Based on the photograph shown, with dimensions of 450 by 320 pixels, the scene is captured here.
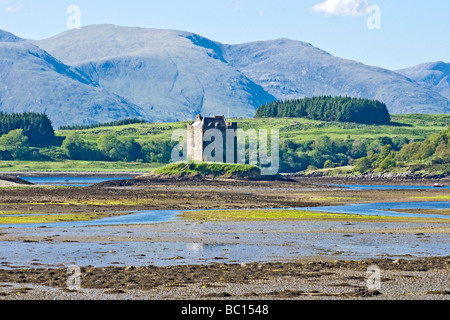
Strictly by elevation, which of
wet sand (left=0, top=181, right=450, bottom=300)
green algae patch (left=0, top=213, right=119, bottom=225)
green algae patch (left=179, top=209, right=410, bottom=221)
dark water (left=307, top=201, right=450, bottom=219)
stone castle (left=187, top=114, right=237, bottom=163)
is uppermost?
stone castle (left=187, top=114, right=237, bottom=163)

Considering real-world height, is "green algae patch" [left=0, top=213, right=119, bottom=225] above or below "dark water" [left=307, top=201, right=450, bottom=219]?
above

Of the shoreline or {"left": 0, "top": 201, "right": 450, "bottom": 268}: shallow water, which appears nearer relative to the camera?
the shoreline

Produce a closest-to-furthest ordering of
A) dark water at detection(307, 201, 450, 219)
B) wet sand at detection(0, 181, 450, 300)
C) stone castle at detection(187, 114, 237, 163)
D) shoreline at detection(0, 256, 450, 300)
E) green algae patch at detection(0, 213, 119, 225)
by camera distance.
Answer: shoreline at detection(0, 256, 450, 300) < wet sand at detection(0, 181, 450, 300) < green algae patch at detection(0, 213, 119, 225) < dark water at detection(307, 201, 450, 219) < stone castle at detection(187, 114, 237, 163)

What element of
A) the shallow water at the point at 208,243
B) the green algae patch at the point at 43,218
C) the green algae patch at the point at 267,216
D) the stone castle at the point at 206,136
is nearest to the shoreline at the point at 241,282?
the shallow water at the point at 208,243

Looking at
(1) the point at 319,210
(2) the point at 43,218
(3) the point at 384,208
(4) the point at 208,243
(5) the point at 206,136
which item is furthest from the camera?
(5) the point at 206,136

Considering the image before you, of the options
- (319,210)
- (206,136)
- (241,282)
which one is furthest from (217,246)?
(206,136)

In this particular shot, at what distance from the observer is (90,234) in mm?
55000

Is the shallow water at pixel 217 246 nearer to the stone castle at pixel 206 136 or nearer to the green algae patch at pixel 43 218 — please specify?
the green algae patch at pixel 43 218

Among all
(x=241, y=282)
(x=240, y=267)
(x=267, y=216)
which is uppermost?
(x=241, y=282)

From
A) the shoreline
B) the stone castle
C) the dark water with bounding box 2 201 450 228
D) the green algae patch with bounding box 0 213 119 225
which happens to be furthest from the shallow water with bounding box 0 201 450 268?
the stone castle

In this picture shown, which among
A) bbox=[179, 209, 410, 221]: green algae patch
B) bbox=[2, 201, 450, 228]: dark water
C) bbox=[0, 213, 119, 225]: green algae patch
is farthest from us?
bbox=[179, 209, 410, 221]: green algae patch

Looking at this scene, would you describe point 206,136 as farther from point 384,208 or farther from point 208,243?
point 208,243

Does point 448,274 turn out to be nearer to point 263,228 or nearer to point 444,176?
point 263,228

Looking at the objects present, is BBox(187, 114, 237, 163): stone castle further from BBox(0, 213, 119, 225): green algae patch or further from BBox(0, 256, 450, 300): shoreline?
BBox(0, 256, 450, 300): shoreline
